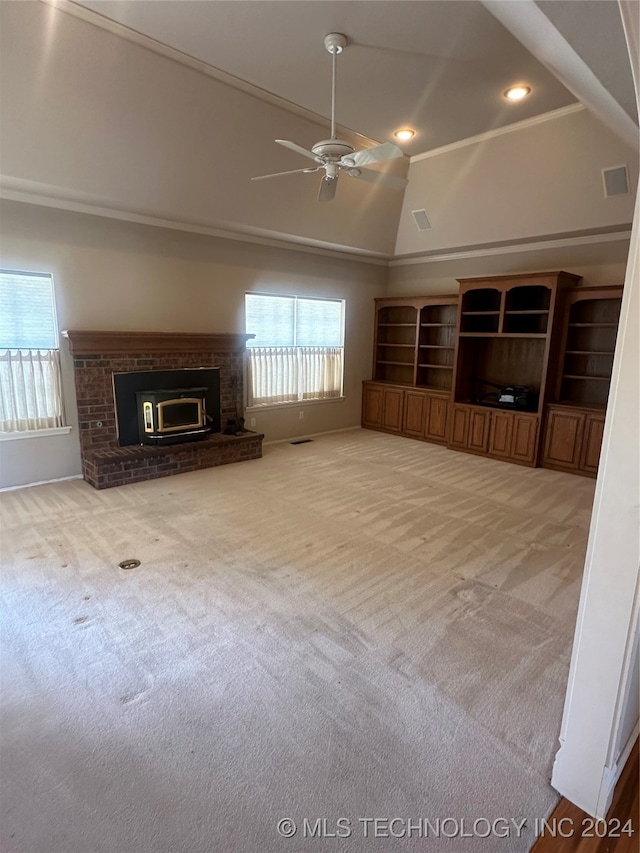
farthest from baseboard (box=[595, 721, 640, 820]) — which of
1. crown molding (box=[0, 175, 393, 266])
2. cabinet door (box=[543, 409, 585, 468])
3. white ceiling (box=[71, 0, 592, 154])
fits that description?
crown molding (box=[0, 175, 393, 266])

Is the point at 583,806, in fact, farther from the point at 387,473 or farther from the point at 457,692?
the point at 387,473

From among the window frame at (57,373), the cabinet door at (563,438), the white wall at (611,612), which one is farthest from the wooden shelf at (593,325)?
the window frame at (57,373)

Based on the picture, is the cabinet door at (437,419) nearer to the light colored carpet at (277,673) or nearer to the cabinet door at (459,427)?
the cabinet door at (459,427)

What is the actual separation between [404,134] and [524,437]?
3.85 m

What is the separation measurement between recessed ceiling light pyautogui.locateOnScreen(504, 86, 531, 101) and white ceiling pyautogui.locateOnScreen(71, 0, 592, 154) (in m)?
0.07

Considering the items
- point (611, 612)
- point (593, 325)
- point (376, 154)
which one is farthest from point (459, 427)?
point (611, 612)

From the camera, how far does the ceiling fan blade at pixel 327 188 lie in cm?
345

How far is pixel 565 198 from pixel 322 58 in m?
3.09

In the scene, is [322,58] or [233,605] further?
[322,58]

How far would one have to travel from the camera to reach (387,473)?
5316 mm

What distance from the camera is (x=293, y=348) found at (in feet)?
21.9


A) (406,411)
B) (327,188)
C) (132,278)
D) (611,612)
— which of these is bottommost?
(406,411)

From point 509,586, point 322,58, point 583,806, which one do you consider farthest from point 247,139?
point 583,806

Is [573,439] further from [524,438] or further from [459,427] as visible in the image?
[459,427]
